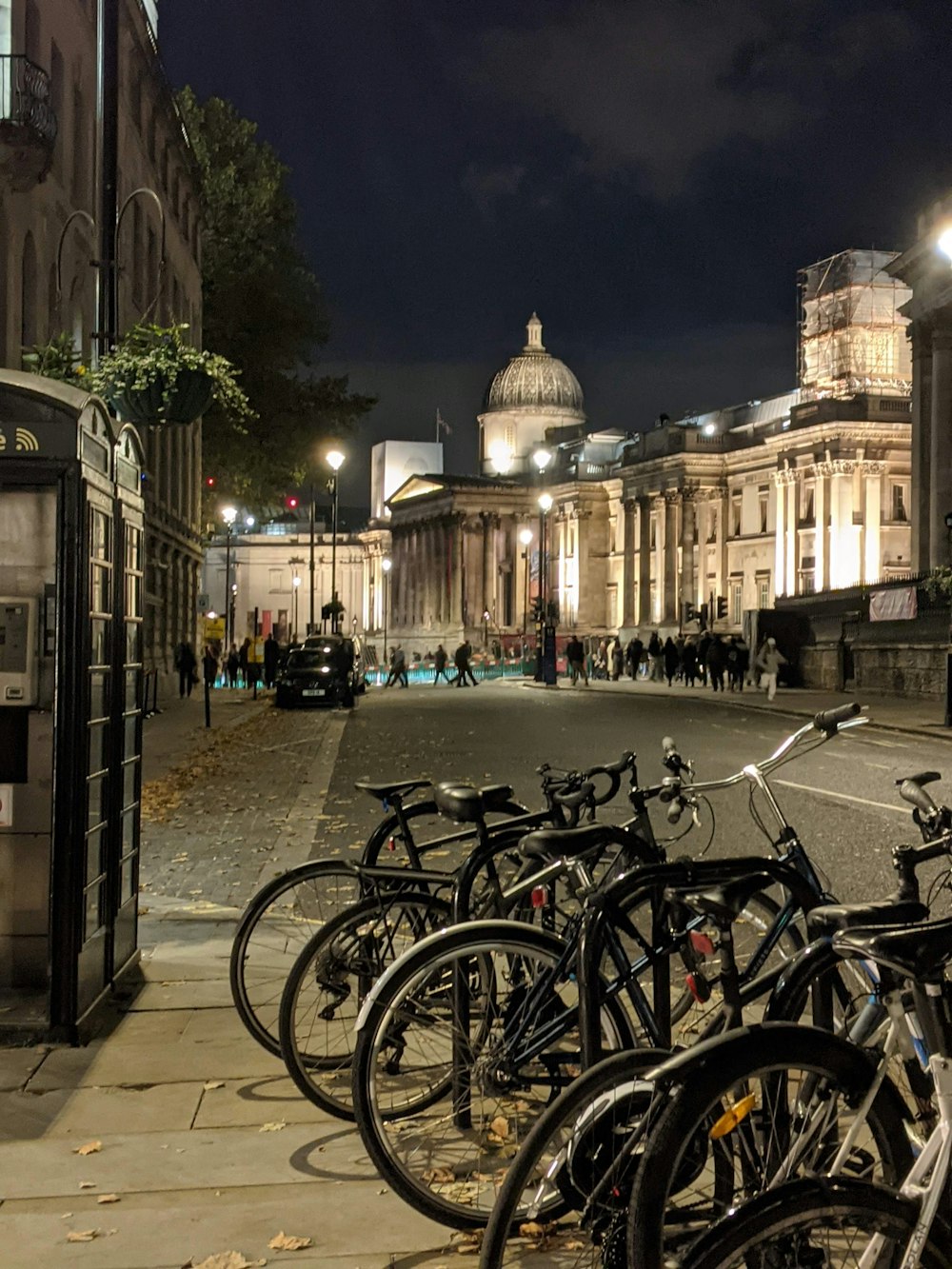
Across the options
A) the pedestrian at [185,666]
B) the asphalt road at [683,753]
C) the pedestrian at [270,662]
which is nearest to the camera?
the asphalt road at [683,753]

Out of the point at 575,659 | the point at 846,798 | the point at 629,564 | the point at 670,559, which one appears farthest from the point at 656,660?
the point at 629,564

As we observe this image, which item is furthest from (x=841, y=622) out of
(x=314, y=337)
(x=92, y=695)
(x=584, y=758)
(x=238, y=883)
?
(x=92, y=695)

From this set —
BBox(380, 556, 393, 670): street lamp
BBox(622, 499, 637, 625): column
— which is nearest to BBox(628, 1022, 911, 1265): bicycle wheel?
BBox(622, 499, 637, 625): column

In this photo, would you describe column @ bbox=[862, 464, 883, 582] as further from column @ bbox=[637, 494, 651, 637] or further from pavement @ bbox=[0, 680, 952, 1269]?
pavement @ bbox=[0, 680, 952, 1269]

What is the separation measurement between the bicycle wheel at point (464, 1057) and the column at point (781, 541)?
90195mm

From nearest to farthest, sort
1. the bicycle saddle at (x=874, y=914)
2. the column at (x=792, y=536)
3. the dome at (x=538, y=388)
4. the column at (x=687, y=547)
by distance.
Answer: the bicycle saddle at (x=874, y=914)
the column at (x=792, y=536)
the column at (x=687, y=547)
the dome at (x=538, y=388)

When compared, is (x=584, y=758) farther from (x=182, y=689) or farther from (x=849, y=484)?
(x=849, y=484)

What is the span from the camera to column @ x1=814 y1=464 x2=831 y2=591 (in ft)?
296

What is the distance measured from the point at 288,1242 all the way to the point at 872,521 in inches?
3501

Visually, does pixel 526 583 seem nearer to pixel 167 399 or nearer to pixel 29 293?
pixel 29 293

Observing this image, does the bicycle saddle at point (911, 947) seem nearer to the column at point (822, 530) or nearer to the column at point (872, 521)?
the column at point (822, 530)

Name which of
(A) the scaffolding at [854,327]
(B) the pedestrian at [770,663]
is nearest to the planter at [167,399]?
(B) the pedestrian at [770,663]

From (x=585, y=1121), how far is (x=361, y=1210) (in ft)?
4.83

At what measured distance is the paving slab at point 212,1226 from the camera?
14.4 ft
